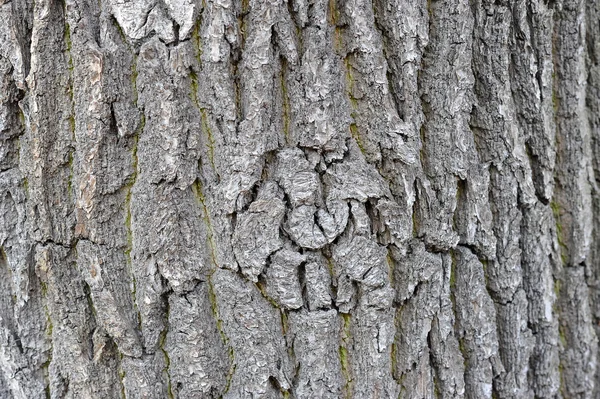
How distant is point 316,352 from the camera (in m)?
1.26

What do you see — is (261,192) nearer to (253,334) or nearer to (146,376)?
(253,334)

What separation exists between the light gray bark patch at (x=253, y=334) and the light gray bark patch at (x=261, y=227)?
0.23ft

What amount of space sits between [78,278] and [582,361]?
1.44 meters

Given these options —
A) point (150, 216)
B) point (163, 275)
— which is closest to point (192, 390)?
point (163, 275)

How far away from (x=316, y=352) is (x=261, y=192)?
1.29ft

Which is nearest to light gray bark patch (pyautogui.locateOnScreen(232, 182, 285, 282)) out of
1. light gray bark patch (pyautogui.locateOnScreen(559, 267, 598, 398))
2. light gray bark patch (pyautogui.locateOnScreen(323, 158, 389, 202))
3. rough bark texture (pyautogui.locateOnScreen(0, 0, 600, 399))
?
rough bark texture (pyautogui.locateOnScreen(0, 0, 600, 399))

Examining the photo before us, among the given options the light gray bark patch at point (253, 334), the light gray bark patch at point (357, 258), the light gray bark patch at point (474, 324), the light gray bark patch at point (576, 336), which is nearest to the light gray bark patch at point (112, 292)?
the light gray bark patch at point (253, 334)

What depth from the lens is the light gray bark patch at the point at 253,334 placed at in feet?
4.12

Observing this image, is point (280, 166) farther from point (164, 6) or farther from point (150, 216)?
point (164, 6)

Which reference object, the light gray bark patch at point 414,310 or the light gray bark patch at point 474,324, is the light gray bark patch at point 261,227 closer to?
the light gray bark patch at point 414,310

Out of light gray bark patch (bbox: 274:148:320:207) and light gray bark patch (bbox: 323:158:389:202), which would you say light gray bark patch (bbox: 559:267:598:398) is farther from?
light gray bark patch (bbox: 274:148:320:207)

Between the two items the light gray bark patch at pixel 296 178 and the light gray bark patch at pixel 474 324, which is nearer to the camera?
the light gray bark patch at pixel 296 178

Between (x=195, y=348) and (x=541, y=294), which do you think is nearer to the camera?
(x=195, y=348)

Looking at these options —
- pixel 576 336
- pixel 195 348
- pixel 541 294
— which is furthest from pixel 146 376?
pixel 576 336
